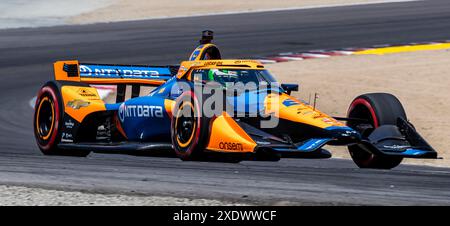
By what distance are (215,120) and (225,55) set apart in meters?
13.4

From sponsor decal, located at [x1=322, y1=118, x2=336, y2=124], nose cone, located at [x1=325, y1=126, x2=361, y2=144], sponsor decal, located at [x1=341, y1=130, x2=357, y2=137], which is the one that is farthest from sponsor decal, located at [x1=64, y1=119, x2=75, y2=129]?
sponsor decal, located at [x1=341, y1=130, x2=357, y2=137]

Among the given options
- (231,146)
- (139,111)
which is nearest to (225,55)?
(139,111)

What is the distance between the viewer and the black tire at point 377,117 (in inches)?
497

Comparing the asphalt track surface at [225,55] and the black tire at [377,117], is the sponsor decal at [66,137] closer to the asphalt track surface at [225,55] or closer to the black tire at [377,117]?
the asphalt track surface at [225,55]

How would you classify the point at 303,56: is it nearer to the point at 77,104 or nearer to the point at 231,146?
the point at 77,104

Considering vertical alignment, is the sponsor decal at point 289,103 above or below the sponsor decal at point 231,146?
above

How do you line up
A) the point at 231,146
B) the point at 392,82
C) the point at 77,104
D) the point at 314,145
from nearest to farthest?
1. the point at 314,145
2. the point at 231,146
3. the point at 77,104
4. the point at 392,82

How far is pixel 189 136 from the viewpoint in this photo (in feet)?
39.8

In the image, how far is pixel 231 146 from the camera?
11789 mm

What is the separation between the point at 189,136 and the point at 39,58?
14.0 m

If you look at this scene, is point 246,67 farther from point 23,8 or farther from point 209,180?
point 23,8

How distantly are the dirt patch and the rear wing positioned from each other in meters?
2.78

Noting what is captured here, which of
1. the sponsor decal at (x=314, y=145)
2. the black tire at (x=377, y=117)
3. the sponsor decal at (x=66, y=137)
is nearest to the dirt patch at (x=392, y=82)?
the black tire at (x=377, y=117)

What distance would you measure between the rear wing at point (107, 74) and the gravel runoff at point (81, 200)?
14.1 ft
